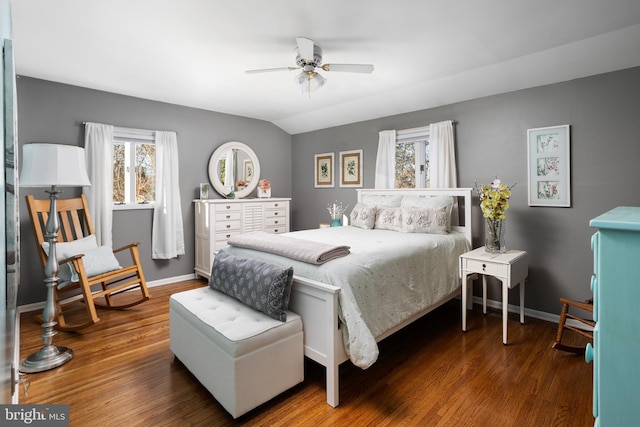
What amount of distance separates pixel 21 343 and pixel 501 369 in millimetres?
3729

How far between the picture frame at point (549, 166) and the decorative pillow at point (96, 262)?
4.13m

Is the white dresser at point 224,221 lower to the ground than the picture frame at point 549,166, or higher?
lower

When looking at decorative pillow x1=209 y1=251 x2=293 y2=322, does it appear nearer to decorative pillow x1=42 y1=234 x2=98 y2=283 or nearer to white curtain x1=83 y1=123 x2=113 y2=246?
decorative pillow x1=42 y1=234 x2=98 y2=283

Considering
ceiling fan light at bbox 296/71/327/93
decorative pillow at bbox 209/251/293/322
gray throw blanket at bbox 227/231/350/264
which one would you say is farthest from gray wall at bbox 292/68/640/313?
decorative pillow at bbox 209/251/293/322

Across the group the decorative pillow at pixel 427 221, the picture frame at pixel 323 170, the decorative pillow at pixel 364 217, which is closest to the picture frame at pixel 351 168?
the picture frame at pixel 323 170

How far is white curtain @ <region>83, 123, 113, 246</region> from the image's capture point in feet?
12.0

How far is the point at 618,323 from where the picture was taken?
2.32 ft

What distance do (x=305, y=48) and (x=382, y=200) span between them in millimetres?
2020

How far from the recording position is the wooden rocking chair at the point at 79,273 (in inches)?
110

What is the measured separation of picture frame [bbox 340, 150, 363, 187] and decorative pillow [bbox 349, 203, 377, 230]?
3.09 ft

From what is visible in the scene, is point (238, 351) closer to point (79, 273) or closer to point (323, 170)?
point (79, 273)

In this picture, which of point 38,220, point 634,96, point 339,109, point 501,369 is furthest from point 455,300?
point 38,220

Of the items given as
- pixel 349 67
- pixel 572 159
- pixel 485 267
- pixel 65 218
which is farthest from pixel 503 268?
pixel 65 218

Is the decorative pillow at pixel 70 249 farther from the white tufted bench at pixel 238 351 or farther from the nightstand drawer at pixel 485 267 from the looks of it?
the nightstand drawer at pixel 485 267
